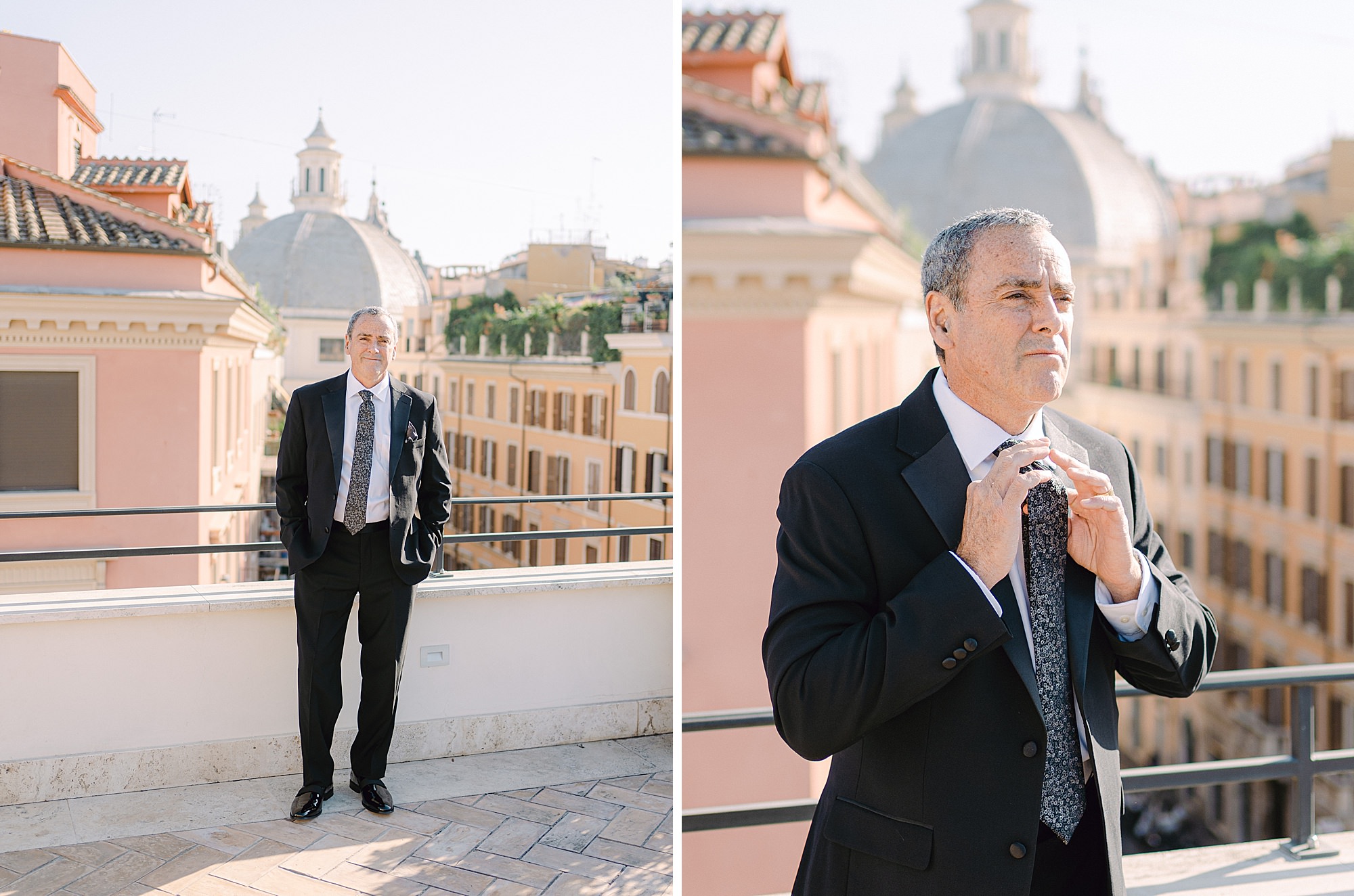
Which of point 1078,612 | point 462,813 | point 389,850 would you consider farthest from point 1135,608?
point 462,813

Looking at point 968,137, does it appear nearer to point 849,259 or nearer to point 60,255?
point 849,259

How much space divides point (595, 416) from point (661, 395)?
1.00 ft

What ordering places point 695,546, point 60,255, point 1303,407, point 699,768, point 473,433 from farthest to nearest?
point 1303,407 → point 695,546 → point 699,768 → point 473,433 → point 60,255

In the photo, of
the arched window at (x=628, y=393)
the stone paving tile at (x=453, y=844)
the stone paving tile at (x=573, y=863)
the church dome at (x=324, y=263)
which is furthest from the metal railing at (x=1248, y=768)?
the church dome at (x=324, y=263)

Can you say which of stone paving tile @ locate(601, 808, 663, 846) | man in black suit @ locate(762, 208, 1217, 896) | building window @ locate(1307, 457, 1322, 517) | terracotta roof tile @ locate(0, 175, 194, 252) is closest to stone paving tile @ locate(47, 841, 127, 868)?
stone paving tile @ locate(601, 808, 663, 846)

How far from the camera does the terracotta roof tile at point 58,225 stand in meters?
2.88

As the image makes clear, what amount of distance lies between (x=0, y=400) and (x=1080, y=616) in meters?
3.19

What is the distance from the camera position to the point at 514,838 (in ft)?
8.16

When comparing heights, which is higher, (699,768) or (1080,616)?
(1080,616)

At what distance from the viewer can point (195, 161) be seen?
3037 mm

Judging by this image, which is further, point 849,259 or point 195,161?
point 195,161

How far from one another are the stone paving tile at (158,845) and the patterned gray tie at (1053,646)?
7.09 feet

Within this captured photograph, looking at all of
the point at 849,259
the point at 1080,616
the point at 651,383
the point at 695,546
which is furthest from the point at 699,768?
the point at 1080,616

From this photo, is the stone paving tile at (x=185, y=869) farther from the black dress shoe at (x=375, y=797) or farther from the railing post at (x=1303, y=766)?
the railing post at (x=1303, y=766)
